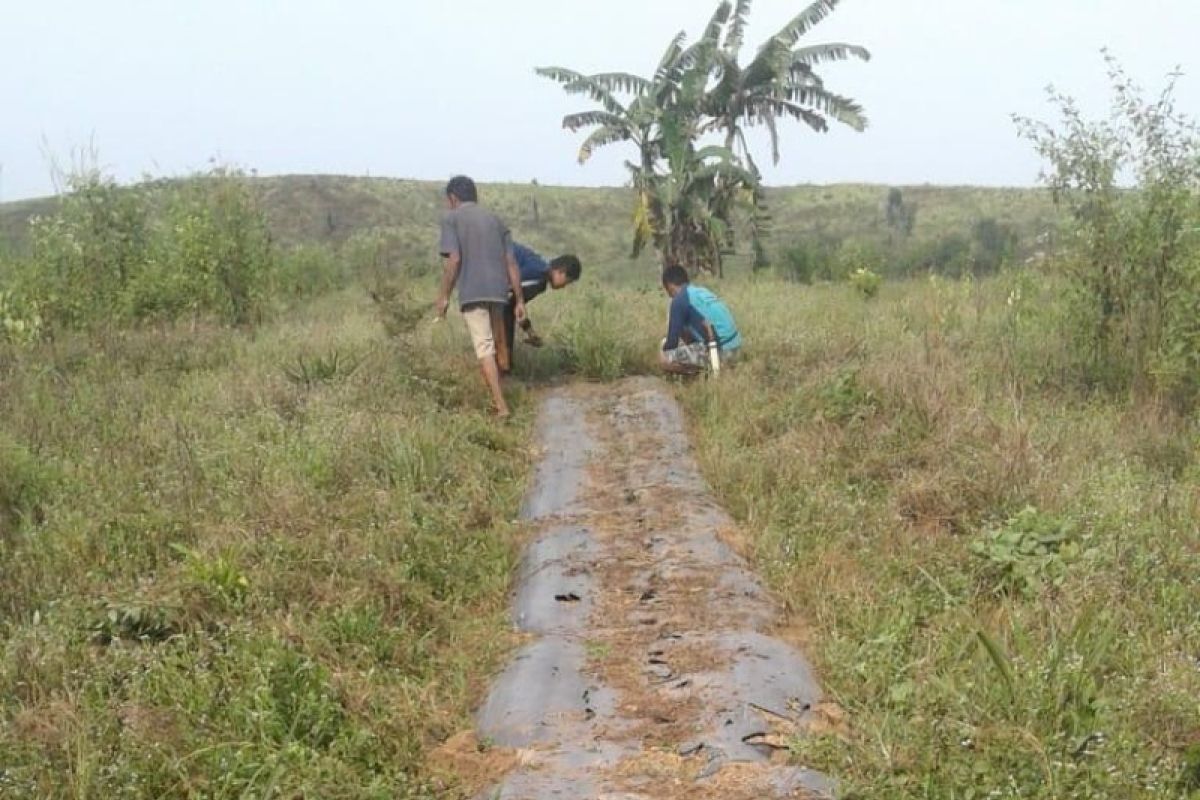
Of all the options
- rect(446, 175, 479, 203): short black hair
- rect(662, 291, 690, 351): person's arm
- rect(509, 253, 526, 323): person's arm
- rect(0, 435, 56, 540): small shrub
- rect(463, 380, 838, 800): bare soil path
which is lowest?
rect(463, 380, 838, 800): bare soil path

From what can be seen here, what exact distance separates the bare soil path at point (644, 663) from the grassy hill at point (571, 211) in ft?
111

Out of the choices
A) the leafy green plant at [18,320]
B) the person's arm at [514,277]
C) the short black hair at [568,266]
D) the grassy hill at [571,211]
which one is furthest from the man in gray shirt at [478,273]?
the grassy hill at [571,211]

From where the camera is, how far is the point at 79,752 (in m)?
3.39

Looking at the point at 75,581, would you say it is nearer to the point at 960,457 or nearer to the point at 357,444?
the point at 357,444

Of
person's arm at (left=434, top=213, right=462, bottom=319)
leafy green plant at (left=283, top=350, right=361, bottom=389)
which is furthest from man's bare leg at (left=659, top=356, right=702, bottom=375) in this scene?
leafy green plant at (left=283, top=350, right=361, bottom=389)

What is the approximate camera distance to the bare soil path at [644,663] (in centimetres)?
355

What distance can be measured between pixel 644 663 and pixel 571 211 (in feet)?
146

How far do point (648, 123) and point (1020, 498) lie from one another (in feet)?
45.3

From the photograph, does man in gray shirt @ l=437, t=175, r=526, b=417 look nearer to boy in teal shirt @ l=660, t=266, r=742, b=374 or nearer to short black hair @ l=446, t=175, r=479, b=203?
short black hair @ l=446, t=175, r=479, b=203

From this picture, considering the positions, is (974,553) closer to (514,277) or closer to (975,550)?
(975,550)

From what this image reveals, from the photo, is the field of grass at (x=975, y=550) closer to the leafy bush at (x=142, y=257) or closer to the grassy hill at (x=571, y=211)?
the leafy bush at (x=142, y=257)

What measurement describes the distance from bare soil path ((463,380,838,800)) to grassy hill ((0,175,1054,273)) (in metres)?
33.9

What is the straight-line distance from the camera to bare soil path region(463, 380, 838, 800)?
3551 millimetres

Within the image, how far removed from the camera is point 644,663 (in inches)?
173
